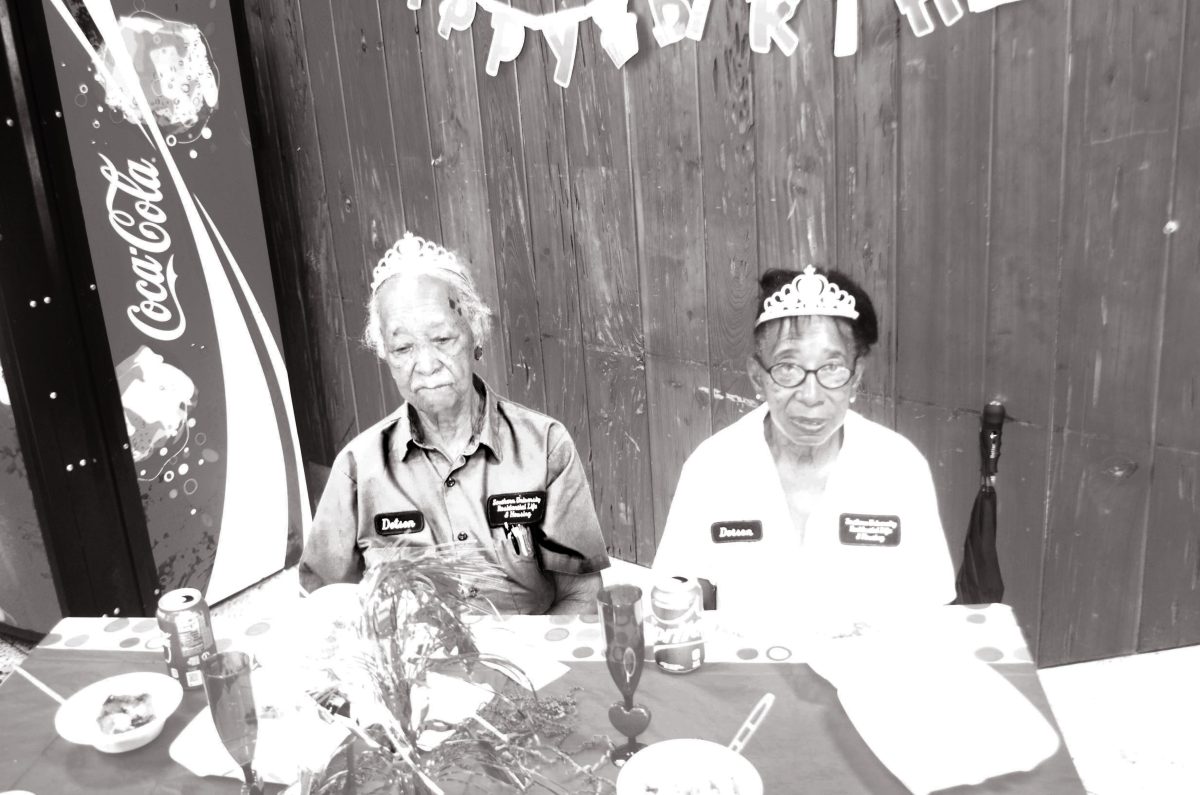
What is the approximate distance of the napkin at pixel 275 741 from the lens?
132 cm

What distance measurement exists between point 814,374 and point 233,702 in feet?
4.20

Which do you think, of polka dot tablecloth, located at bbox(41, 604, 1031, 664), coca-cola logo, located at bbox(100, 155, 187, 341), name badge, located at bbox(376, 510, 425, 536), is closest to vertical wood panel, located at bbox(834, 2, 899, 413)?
polka dot tablecloth, located at bbox(41, 604, 1031, 664)

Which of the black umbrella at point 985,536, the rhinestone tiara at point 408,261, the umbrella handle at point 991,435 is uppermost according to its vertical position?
the rhinestone tiara at point 408,261

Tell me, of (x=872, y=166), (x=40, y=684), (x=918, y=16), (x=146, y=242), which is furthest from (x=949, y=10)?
(x=146, y=242)

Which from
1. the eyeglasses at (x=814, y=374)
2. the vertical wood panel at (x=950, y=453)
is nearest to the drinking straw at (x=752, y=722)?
the eyeglasses at (x=814, y=374)

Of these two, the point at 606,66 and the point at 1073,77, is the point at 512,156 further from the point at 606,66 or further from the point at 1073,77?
the point at 1073,77

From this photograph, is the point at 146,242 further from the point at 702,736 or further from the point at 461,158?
the point at 702,736

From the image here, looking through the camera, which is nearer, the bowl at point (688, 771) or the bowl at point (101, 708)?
the bowl at point (688, 771)

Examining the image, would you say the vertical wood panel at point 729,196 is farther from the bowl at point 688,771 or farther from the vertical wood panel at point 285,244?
the vertical wood panel at point 285,244

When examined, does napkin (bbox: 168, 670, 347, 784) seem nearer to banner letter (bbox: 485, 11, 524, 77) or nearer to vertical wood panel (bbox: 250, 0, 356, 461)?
banner letter (bbox: 485, 11, 524, 77)

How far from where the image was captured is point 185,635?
1560 millimetres

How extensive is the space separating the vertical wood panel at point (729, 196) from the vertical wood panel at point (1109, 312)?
682 millimetres

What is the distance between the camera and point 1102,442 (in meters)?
1.90

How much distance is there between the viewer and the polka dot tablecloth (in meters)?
1.51
